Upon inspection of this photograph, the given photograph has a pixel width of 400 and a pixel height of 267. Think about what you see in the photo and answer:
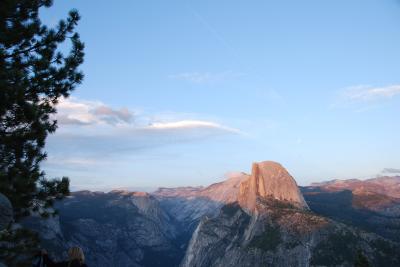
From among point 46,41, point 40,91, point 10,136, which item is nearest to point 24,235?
point 10,136

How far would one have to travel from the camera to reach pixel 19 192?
28.9 m

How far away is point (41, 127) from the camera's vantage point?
2964cm

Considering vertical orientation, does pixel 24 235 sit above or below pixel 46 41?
below

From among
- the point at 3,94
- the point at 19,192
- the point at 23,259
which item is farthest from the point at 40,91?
the point at 23,259

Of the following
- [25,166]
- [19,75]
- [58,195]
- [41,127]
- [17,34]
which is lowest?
[58,195]

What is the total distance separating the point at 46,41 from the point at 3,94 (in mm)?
5718

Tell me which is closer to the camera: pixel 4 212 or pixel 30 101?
pixel 4 212

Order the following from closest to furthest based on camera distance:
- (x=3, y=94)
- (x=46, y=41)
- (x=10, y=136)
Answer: (x=3, y=94) → (x=10, y=136) → (x=46, y=41)

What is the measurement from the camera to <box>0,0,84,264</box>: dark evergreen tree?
92.4ft

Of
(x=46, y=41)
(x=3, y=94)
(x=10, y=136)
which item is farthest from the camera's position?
(x=46, y=41)

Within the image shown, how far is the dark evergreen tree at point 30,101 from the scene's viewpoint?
92.4 ft

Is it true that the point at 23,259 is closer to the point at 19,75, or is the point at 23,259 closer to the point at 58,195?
the point at 58,195

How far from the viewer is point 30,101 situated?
3003cm

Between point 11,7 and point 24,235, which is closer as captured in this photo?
point 11,7
